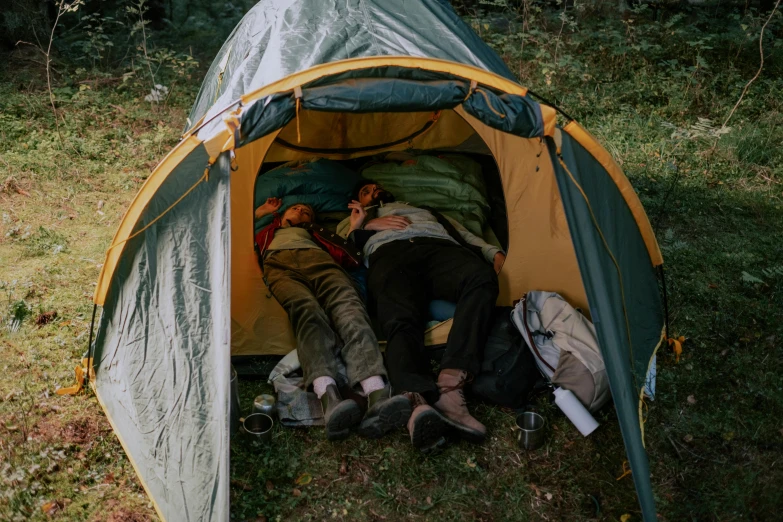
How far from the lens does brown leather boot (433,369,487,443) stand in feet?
10.8

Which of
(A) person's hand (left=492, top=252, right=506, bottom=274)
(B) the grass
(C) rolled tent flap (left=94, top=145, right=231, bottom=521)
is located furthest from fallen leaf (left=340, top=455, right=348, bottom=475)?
(A) person's hand (left=492, top=252, right=506, bottom=274)

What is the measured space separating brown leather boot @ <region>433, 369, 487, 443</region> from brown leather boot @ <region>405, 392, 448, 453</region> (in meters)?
0.08

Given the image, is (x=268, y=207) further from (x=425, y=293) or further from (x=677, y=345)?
(x=677, y=345)

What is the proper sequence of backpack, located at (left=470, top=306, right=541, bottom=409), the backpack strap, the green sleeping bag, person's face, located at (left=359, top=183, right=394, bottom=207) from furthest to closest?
the green sleeping bag, person's face, located at (left=359, top=183, right=394, bottom=207), the backpack strap, backpack, located at (left=470, top=306, right=541, bottom=409)

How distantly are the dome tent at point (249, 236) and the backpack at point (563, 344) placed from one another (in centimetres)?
21

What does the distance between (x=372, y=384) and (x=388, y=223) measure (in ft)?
4.04

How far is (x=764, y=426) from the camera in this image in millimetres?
3527

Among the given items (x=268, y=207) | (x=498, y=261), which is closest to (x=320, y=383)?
(x=498, y=261)

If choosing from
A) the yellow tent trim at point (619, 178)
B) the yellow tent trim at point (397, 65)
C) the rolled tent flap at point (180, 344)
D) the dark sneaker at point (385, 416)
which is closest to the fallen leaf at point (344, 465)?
the dark sneaker at point (385, 416)

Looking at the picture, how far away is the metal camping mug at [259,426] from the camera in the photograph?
10.9ft

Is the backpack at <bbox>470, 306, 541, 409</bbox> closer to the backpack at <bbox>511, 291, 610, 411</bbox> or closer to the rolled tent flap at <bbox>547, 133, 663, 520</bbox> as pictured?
the backpack at <bbox>511, 291, 610, 411</bbox>

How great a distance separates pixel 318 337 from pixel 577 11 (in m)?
5.94

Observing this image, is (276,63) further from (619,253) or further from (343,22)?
(619,253)

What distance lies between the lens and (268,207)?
185 inches
